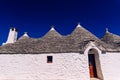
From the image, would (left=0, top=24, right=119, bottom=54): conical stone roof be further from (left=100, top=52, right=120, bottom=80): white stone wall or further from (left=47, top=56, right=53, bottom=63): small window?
(left=100, top=52, right=120, bottom=80): white stone wall

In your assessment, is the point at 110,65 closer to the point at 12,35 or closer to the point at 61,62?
the point at 61,62

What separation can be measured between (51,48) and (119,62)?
22.4 ft

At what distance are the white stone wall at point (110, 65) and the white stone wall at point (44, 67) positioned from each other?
5.43 ft

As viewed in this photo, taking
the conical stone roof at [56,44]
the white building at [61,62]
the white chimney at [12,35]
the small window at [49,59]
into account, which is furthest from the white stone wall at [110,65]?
the white chimney at [12,35]

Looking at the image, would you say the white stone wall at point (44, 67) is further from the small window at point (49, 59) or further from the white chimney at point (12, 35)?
the white chimney at point (12, 35)

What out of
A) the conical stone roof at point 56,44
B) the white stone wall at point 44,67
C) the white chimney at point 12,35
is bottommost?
the white stone wall at point 44,67

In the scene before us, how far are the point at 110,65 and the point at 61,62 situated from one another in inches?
185

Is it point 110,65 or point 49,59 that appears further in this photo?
point 49,59

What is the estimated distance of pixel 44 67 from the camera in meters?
11.4

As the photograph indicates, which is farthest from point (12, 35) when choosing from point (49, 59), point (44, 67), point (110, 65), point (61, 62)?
point (110, 65)

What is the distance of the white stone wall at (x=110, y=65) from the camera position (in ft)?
35.7

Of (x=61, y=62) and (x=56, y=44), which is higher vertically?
(x=56, y=44)

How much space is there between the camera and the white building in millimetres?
11074

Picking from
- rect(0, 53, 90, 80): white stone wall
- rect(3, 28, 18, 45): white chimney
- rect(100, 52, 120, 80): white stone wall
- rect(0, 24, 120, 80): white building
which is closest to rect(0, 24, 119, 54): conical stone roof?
rect(0, 24, 120, 80): white building
